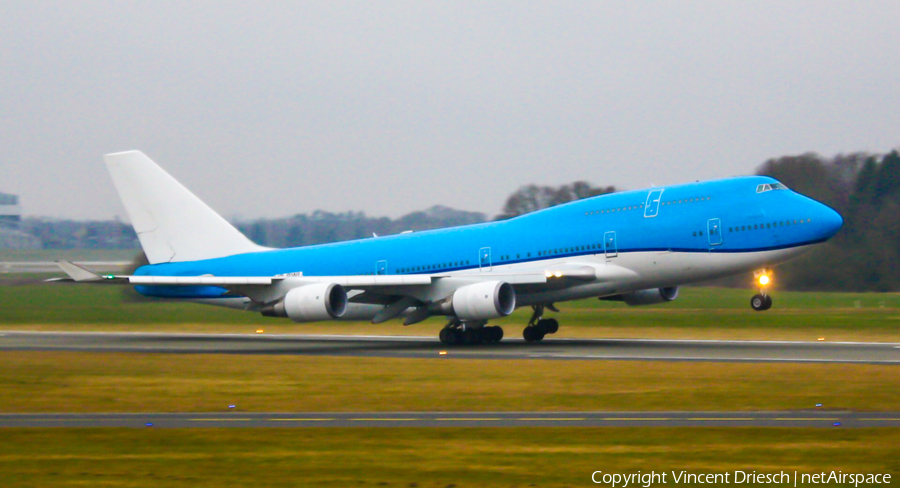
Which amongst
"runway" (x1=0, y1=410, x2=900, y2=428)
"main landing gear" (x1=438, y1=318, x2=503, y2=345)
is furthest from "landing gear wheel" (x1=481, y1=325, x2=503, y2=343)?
"runway" (x1=0, y1=410, x2=900, y2=428)

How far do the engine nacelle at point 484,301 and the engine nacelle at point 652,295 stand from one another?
16.2 feet

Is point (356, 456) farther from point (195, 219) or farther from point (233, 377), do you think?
point (195, 219)

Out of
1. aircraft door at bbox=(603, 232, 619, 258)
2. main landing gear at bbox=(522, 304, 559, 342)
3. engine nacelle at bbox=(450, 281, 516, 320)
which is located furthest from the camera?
main landing gear at bbox=(522, 304, 559, 342)

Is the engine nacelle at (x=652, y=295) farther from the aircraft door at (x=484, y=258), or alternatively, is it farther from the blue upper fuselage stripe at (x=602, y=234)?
the aircraft door at (x=484, y=258)

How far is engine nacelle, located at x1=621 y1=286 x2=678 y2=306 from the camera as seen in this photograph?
105 ft

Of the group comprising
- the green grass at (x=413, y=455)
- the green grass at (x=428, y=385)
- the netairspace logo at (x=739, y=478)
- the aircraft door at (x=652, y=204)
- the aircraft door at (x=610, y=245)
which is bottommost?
the netairspace logo at (x=739, y=478)

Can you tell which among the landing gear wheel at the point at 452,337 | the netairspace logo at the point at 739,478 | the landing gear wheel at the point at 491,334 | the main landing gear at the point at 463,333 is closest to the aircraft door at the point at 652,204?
the main landing gear at the point at 463,333

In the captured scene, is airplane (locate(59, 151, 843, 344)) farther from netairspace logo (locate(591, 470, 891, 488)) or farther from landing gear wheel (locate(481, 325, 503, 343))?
netairspace logo (locate(591, 470, 891, 488))

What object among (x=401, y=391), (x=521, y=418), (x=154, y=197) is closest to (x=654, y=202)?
(x=401, y=391)

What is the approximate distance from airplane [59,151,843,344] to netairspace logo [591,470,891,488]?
1729 cm

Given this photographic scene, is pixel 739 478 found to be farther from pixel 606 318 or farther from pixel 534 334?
pixel 606 318

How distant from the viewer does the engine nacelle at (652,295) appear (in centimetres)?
3209

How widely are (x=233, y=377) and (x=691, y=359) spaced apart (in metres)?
10.6

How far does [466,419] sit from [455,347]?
1567cm
